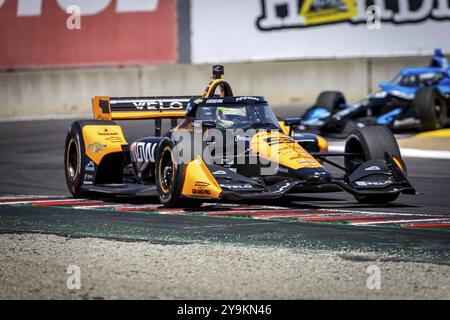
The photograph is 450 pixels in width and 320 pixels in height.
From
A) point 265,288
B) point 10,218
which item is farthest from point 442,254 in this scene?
point 10,218

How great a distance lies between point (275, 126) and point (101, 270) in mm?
4564

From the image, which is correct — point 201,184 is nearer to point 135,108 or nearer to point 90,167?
point 90,167

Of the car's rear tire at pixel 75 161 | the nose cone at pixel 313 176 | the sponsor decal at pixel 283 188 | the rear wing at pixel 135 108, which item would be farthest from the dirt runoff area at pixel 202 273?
the rear wing at pixel 135 108

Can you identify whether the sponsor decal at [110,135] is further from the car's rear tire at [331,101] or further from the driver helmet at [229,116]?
the car's rear tire at [331,101]

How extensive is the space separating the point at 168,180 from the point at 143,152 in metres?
0.95

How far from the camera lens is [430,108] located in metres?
21.4

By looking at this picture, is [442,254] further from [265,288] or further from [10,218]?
[10,218]

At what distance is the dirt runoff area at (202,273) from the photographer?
8055mm

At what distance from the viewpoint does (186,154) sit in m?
12.1

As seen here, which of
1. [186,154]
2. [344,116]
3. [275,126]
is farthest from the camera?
[344,116]

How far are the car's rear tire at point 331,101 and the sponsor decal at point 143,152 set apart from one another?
9.45 metres

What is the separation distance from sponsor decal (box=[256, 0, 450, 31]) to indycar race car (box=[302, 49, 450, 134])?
209 inches

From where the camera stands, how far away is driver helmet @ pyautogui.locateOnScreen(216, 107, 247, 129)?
12.9m

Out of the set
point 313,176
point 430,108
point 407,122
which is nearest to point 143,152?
point 313,176
